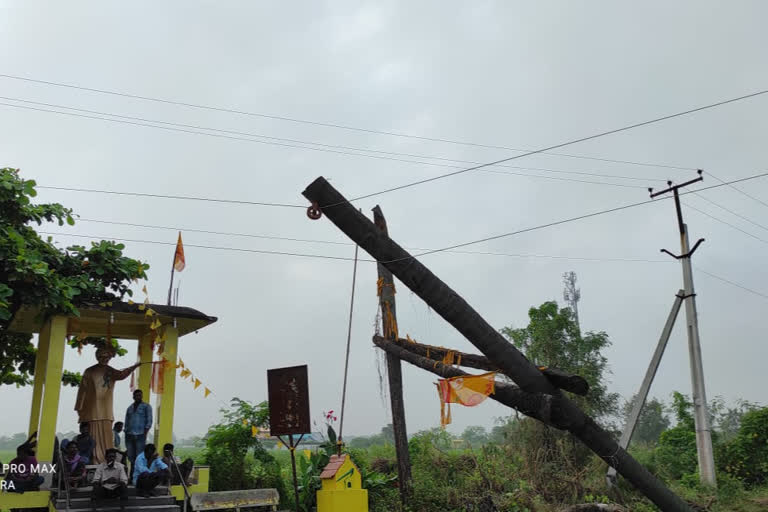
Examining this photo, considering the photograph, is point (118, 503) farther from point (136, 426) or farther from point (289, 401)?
point (289, 401)

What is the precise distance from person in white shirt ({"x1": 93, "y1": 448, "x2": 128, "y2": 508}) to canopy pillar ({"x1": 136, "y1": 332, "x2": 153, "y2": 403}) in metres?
3.14

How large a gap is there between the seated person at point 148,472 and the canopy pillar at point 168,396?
0.87 meters

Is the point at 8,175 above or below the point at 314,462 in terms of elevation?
above

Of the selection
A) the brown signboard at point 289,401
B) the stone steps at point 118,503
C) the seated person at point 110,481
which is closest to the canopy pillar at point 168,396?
the stone steps at point 118,503

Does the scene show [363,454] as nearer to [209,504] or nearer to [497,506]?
[497,506]

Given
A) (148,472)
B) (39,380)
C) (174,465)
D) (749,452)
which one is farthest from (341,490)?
(749,452)

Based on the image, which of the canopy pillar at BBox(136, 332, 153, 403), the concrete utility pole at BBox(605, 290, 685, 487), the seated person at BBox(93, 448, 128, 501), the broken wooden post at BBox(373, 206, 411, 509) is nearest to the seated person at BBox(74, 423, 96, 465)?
the seated person at BBox(93, 448, 128, 501)

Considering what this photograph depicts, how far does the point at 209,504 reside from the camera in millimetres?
10312

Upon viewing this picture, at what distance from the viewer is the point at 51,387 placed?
396 inches

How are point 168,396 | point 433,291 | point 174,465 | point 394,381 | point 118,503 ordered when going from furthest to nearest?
point 394,381 < point 168,396 < point 174,465 < point 118,503 < point 433,291

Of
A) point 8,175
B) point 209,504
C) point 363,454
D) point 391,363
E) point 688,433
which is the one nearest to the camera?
point 209,504

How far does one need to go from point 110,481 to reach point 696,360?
14.1 metres

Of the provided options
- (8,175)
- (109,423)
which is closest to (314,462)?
(109,423)

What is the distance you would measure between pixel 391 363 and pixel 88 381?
563 cm
